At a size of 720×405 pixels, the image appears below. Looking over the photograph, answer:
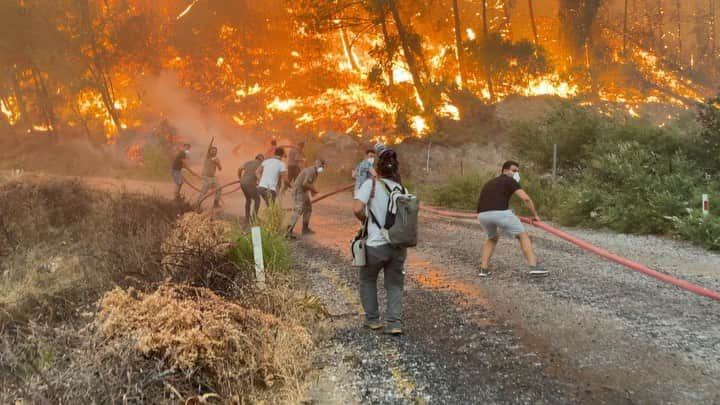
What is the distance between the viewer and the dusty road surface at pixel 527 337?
4465mm

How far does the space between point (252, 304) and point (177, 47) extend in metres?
38.2

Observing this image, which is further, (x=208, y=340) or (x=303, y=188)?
(x=303, y=188)

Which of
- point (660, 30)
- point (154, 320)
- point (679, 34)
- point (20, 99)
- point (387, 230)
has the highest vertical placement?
point (660, 30)

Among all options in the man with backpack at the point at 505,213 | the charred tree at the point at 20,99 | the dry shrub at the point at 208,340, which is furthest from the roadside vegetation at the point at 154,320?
the charred tree at the point at 20,99

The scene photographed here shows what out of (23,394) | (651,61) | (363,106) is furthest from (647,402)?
(651,61)

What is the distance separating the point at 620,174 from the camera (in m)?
14.4

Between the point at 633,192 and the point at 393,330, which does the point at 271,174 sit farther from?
the point at 633,192

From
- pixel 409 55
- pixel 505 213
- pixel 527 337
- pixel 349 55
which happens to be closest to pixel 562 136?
pixel 505 213

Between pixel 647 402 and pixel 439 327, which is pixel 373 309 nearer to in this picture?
pixel 439 327

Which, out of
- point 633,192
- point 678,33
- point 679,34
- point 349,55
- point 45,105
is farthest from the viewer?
point 678,33

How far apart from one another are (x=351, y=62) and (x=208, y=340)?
32420 mm

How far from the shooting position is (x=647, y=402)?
4164 mm

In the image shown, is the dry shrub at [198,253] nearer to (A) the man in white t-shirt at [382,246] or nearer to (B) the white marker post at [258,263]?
(B) the white marker post at [258,263]

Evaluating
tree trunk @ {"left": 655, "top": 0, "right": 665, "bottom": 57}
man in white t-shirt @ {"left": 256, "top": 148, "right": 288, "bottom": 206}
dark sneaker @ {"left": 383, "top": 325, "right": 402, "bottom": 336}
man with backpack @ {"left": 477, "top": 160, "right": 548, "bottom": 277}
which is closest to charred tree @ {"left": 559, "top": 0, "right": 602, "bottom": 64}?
tree trunk @ {"left": 655, "top": 0, "right": 665, "bottom": 57}
